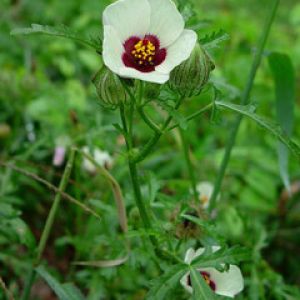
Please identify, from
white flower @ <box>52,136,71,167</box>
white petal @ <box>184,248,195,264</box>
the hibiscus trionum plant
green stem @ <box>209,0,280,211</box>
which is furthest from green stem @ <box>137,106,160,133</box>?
white flower @ <box>52,136,71,167</box>

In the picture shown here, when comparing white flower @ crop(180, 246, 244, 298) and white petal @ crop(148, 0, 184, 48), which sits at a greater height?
white petal @ crop(148, 0, 184, 48)

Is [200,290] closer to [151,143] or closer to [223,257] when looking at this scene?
[223,257]

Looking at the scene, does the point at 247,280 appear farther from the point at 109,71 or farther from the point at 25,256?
the point at 109,71

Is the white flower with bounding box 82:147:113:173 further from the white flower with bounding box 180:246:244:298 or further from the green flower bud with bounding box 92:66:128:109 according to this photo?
the green flower bud with bounding box 92:66:128:109

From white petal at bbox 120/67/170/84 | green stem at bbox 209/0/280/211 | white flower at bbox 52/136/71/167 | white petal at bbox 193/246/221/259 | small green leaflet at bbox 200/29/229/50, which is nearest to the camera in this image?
white petal at bbox 120/67/170/84

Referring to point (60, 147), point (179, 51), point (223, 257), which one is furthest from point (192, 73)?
point (60, 147)
